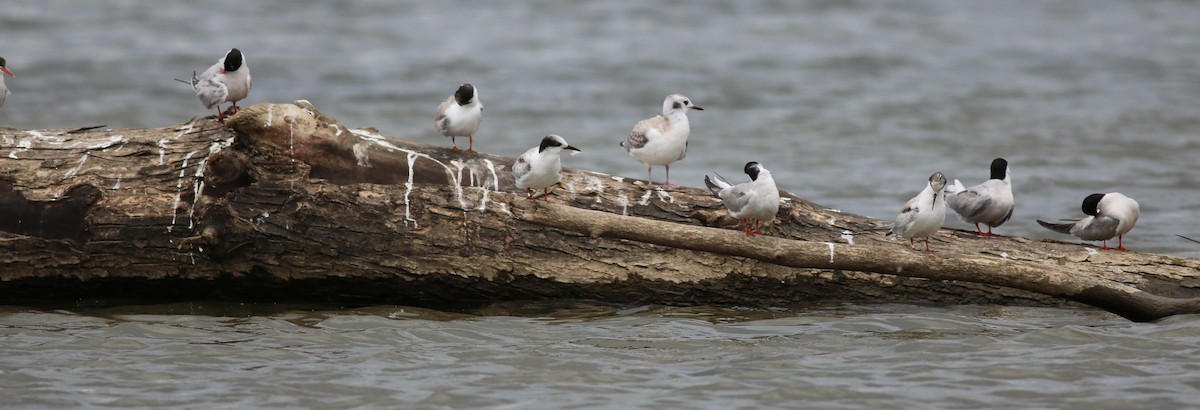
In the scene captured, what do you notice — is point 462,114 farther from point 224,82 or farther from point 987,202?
point 987,202

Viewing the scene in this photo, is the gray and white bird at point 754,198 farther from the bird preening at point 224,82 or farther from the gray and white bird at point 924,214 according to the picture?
the bird preening at point 224,82

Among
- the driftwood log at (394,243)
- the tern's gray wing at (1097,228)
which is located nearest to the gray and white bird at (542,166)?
the driftwood log at (394,243)

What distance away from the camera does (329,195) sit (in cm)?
766

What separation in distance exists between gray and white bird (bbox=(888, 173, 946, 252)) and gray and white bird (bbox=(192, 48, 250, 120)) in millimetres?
4800

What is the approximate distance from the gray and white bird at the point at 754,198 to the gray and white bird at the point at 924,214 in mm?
791

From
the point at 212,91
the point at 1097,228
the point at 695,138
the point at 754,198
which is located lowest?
the point at 1097,228

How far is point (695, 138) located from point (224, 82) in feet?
27.8

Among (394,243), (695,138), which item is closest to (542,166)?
(394,243)

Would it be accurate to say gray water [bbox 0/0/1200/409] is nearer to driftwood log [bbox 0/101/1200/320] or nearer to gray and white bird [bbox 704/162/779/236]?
driftwood log [bbox 0/101/1200/320]

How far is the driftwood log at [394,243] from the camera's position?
7.52 meters

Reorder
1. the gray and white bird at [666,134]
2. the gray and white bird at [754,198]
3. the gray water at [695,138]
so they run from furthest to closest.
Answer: the gray and white bird at [666,134], the gray and white bird at [754,198], the gray water at [695,138]

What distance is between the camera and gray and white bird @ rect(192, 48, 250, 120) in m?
9.06

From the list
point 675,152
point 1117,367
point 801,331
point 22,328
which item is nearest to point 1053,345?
point 1117,367

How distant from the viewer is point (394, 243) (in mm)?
7684
